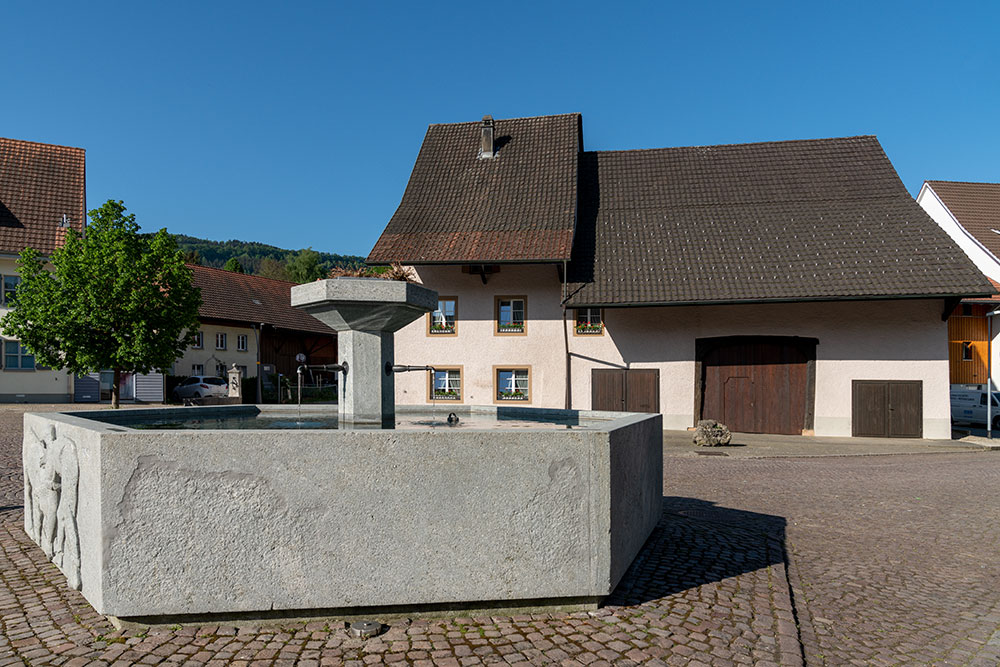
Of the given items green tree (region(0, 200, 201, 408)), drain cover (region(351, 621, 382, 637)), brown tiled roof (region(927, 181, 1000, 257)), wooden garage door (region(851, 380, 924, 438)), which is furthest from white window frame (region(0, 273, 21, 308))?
brown tiled roof (region(927, 181, 1000, 257))

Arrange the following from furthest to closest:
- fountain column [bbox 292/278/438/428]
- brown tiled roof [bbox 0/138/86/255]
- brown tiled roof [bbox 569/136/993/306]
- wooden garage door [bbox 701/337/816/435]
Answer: brown tiled roof [bbox 0/138/86/255] < wooden garage door [bbox 701/337/816/435] < brown tiled roof [bbox 569/136/993/306] < fountain column [bbox 292/278/438/428]

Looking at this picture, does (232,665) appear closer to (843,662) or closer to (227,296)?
(843,662)

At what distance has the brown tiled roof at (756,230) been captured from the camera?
1955 centimetres

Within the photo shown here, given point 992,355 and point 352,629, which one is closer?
point 352,629

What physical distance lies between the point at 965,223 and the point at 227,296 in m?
37.9

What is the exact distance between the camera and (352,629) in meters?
4.34

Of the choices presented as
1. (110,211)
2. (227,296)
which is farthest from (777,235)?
(227,296)

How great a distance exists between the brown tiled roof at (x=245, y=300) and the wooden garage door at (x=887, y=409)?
2735 cm

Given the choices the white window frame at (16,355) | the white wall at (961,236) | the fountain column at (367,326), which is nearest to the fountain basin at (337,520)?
the fountain column at (367,326)

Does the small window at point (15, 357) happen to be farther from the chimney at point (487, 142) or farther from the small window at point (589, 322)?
the small window at point (589, 322)

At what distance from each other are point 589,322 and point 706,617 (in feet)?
55.6

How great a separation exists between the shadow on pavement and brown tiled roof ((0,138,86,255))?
30.9 metres

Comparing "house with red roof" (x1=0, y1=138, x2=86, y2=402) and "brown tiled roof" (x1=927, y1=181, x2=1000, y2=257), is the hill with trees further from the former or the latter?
"brown tiled roof" (x1=927, y1=181, x2=1000, y2=257)

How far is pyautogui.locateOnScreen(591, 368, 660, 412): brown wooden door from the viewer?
21.1m
